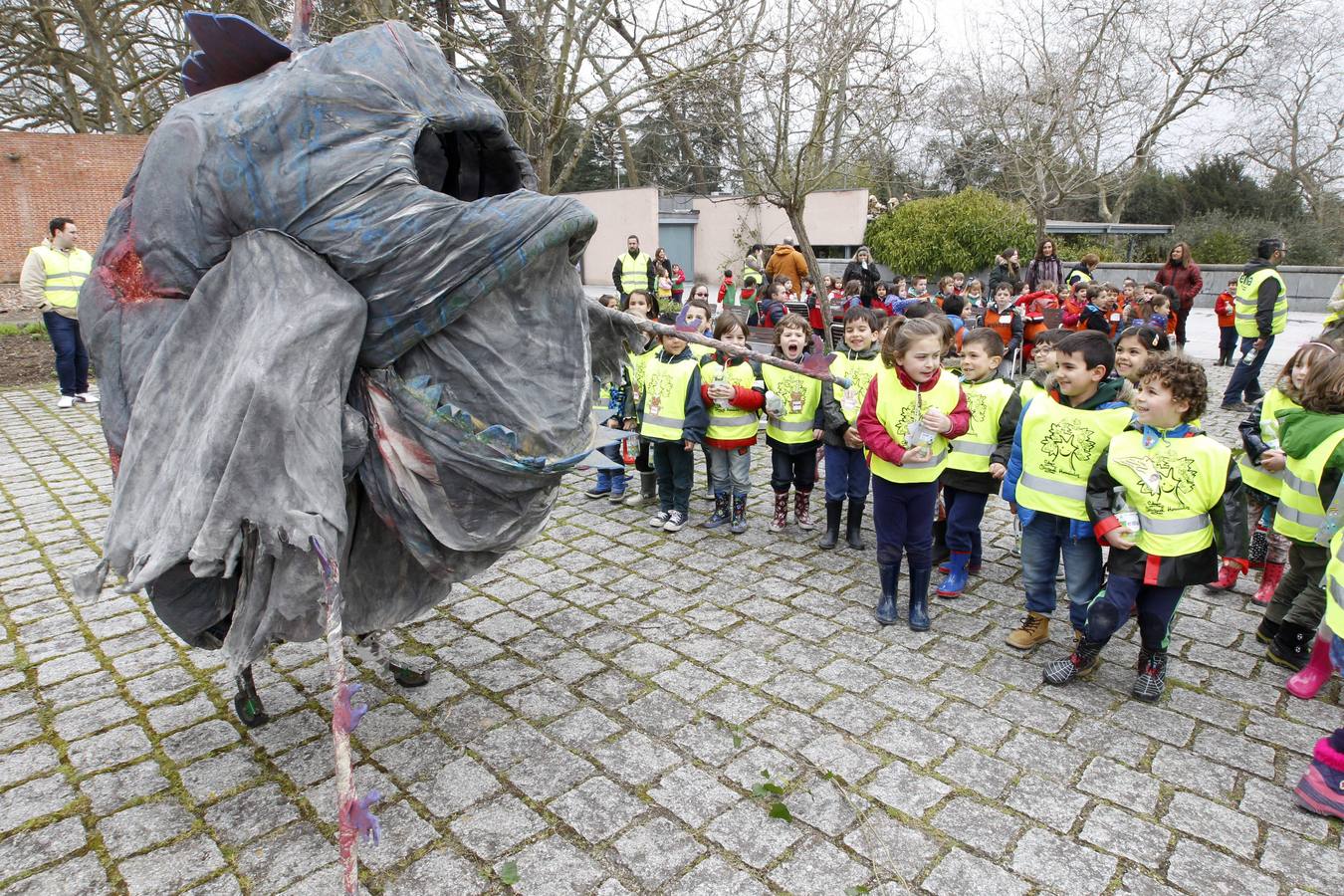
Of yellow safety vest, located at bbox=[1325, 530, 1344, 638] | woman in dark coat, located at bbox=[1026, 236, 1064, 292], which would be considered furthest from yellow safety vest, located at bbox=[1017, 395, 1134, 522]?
woman in dark coat, located at bbox=[1026, 236, 1064, 292]

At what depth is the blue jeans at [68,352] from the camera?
360 inches

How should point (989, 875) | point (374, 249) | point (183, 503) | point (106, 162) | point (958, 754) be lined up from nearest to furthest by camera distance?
1. point (183, 503)
2. point (374, 249)
3. point (989, 875)
4. point (958, 754)
5. point (106, 162)

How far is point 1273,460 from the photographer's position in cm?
427

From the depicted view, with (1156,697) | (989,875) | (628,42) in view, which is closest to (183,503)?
(989,875)

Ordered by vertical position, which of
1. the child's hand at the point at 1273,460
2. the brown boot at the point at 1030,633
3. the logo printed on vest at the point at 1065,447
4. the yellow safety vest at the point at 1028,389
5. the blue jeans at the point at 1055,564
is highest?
the yellow safety vest at the point at 1028,389

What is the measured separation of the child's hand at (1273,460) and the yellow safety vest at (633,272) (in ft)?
34.5

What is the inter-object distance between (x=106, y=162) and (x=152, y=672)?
1935 cm

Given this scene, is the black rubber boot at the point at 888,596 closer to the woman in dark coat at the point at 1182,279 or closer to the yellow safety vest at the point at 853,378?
the yellow safety vest at the point at 853,378

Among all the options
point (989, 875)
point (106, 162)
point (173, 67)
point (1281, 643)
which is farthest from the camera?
point (106, 162)

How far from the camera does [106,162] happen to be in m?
18.5

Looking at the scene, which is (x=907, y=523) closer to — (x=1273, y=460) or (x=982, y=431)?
(x=982, y=431)

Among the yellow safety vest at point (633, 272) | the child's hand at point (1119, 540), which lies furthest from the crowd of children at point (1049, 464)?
the yellow safety vest at point (633, 272)

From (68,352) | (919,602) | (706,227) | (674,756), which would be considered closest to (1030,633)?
(919,602)

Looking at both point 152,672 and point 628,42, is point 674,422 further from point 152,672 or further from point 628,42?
point 628,42
